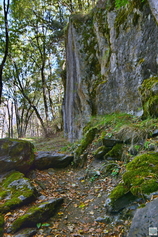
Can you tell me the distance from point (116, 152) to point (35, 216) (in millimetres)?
2808

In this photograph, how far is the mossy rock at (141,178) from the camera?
283 centimetres

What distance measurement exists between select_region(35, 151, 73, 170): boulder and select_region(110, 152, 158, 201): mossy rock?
3.43 metres

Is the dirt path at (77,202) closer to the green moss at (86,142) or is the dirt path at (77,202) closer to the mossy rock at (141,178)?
the mossy rock at (141,178)

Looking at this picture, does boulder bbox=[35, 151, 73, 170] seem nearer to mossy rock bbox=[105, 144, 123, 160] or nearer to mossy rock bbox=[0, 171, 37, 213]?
mossy rock bbox=[0, 171, 37, 213]

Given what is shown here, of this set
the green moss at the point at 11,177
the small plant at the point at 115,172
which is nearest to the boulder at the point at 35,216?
the green moss at the point at 11,177

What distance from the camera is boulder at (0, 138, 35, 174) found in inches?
205

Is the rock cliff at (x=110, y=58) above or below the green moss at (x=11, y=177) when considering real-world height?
above

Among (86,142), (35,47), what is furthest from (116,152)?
(35,47)

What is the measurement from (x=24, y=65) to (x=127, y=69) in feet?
62.3

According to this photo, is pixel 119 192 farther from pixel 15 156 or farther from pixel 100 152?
pixel 15 156

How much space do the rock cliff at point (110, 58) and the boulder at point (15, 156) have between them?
4.30m

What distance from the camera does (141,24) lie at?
21.9 feet

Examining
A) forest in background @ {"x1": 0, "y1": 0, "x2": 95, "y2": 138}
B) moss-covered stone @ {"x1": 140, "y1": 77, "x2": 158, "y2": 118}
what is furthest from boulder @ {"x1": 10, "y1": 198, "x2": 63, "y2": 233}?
forest in background @ {"x1": 0, "y1": 0, "x2": 95, "y2": 138}

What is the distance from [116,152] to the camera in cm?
507
